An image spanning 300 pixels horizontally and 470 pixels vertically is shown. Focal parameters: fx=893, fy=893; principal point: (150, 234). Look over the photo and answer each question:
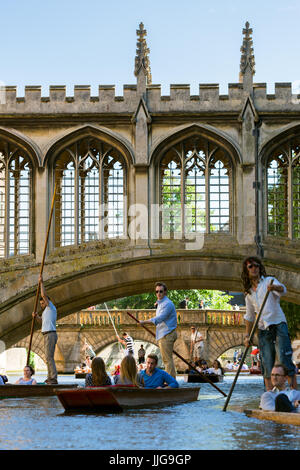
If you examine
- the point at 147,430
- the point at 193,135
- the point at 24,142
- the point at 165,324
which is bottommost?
the point at 147,430

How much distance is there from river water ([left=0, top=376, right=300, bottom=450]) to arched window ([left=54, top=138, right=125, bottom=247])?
11509mm

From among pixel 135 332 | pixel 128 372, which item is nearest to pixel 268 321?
pixel 128 372

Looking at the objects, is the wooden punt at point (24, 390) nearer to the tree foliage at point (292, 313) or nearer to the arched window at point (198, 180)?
the arched window at point (198, 180)

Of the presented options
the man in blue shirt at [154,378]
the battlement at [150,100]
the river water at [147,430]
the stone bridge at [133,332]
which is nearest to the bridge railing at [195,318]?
the stone bridge at [133,332]

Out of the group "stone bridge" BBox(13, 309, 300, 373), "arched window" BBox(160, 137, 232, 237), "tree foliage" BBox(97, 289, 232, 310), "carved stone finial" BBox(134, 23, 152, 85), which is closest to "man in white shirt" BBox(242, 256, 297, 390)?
"arched window" BBox(160, 137, 232, 237)

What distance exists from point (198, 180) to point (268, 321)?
12.4 m

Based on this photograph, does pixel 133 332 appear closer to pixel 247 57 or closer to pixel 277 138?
pixel 277 138

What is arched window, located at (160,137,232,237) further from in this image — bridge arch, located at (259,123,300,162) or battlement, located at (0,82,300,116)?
battlement, located at (0,82,300,116)

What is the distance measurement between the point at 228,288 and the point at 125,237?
2.99m

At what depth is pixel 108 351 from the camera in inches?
1930

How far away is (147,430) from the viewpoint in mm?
7762

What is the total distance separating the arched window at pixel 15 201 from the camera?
21938 millimetres

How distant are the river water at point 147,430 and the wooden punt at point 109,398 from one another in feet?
0.40
